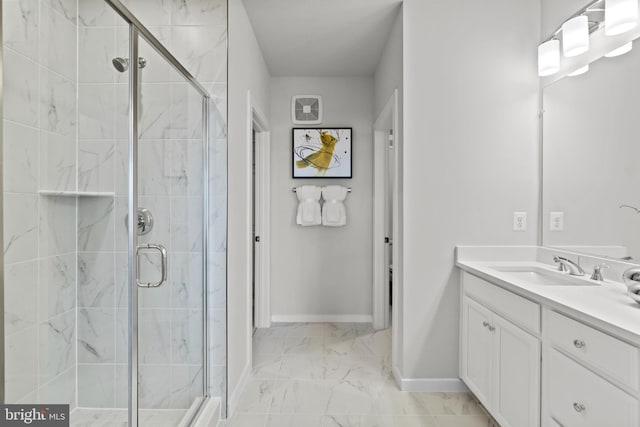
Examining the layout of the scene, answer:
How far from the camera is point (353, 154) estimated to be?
3873 mm

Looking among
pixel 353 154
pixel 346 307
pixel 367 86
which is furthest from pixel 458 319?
pixel 367 86

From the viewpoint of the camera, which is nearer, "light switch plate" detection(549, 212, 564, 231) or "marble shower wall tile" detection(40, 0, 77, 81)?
"marble shower wall tile" detection(40, 0, 77, 81)

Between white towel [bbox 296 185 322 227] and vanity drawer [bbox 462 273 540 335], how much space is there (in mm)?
1743

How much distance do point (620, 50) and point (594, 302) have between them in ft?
4.18

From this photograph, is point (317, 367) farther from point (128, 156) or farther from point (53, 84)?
point (53, 84)

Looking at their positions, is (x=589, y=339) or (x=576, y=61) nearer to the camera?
(x=589, y=339)

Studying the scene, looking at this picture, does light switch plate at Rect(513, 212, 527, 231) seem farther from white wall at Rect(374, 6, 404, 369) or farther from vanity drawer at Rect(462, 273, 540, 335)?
white wall at Rect(374, 6, 404, 369)

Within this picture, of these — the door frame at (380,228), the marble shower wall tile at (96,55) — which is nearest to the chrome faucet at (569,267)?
the door frame at (380,228)

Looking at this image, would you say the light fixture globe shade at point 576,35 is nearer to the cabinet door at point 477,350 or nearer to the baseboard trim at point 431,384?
the cabinet door at point 477,350

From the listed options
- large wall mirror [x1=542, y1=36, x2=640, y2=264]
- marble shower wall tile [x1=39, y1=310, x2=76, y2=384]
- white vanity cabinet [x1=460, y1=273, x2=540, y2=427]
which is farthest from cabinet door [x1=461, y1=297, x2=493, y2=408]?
marble shower wall tile [x1=39, y1=310, x2=76, y2=384]

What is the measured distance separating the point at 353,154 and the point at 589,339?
2.83 meters

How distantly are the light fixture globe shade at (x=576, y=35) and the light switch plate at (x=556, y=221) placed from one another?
90cm

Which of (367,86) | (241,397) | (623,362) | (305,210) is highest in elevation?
(367,86)

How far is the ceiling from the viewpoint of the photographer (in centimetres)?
260
